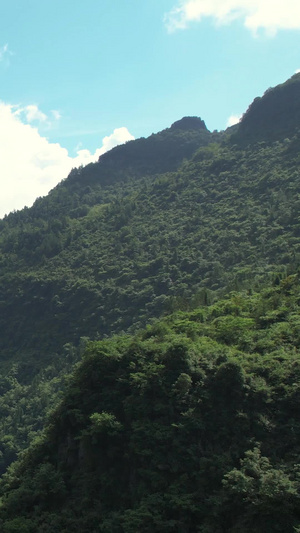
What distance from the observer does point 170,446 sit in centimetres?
1852

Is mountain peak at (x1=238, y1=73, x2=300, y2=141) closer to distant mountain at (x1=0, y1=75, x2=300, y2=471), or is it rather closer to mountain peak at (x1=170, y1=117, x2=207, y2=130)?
distant mountain at (x1=0, y1=75, x2=300, y2=471)

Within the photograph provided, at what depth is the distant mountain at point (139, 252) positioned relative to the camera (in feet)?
192

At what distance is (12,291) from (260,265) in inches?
1824

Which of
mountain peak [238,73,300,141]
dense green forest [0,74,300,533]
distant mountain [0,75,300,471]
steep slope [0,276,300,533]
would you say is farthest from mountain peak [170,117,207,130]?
steep slope [0,276,300,533]

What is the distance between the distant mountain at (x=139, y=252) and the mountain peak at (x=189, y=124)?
4013cm

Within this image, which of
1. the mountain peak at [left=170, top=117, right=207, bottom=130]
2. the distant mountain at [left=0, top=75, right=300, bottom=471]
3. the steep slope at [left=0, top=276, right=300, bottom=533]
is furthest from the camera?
the mountain peak at [left=170, top=117, right=207, bottom=130]

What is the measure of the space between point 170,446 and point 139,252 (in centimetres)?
6153

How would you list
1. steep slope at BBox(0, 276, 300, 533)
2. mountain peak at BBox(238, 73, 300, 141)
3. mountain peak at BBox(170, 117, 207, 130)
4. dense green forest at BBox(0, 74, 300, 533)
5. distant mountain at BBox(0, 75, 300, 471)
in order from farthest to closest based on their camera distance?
mountain peak at BBox(170, 117, 207, 130) < mountain peak at BBox(238, 73, 300, 141) < distant mountain at BBox(0, 75, 300, 471) < dense green forest at BBox(0, 74, 300, 533) < steep slope at BBox(0, 276, 300, 533)

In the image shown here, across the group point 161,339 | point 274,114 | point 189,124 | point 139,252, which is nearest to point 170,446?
point 161,339

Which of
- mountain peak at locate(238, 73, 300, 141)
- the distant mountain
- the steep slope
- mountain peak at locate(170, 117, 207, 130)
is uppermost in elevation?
mountain peak at locate(170, 117, 207, 130)

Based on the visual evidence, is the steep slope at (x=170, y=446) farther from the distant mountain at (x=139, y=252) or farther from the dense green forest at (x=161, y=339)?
the distant mountain at (x=139, y=252)

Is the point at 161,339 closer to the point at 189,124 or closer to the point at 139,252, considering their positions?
the point at 139,252

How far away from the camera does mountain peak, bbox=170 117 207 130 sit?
150750 millimetres

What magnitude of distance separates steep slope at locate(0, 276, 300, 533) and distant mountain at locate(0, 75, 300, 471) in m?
17.0
